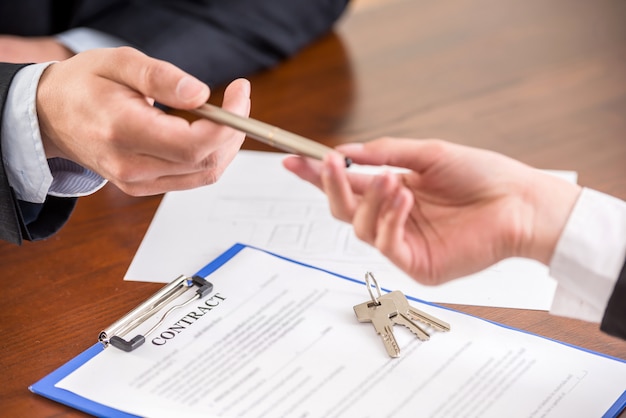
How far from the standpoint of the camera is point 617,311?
67cm

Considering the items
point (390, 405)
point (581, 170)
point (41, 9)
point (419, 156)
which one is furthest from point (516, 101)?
point (41, 9)

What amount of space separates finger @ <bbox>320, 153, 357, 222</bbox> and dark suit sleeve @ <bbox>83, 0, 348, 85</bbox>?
67 centimetres

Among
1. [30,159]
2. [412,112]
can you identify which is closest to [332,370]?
[30,159]

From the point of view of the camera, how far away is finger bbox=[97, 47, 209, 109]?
2.27ft

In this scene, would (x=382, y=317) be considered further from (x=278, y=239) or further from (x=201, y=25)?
(x=201, y=25)

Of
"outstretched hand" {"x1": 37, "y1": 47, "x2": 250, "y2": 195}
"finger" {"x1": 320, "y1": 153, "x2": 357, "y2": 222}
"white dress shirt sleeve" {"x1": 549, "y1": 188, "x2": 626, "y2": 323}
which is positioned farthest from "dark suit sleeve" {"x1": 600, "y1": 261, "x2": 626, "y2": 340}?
"outstretched hand" {"x1": 37, "y1": 47, "x2": 250, "y2": 195}

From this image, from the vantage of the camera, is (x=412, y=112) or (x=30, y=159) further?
(x=412, y=112)

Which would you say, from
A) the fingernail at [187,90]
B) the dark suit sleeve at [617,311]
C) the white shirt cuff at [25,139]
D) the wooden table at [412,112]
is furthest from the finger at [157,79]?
the dark suit sleeve at [617,311]

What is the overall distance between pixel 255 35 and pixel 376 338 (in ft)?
2.42

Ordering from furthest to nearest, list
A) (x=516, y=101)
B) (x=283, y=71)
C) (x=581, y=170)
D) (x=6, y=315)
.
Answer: (x=283, y=71)
(x=516, y=101)
(x=581, y=170)
(x=6, y=315)

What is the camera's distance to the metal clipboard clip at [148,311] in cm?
74

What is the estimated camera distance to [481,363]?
71 cm

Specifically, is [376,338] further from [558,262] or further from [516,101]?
[516,101]

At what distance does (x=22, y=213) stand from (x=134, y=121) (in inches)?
10.3
